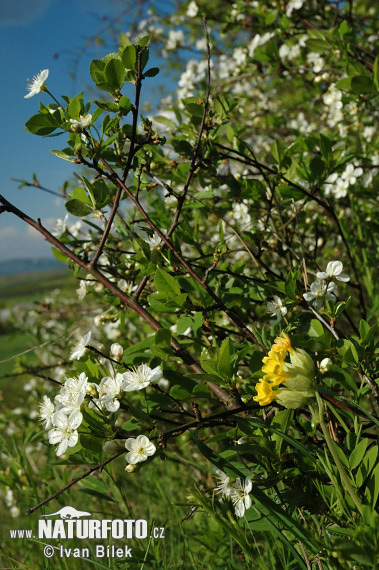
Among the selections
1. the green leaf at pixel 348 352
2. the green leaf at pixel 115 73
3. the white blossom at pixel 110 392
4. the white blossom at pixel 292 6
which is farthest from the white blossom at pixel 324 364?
the white blossom at pixel 292 6

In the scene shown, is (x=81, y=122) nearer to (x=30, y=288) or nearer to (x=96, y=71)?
(x=96, y=71)

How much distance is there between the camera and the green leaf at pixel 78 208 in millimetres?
1074

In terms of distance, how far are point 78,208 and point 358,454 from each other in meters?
0.78

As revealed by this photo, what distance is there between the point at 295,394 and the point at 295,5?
1.89 metres

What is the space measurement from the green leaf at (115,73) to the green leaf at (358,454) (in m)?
0.86

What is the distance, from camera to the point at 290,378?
0.73 m

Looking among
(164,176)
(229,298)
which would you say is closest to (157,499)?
(229,298)

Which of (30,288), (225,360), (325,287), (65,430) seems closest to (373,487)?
(225,360)

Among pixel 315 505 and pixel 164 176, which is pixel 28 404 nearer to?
pixel 164 176

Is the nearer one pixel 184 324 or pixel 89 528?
pixel 184 324

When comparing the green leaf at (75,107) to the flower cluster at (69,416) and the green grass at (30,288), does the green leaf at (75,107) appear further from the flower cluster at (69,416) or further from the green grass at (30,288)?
the green grass at (30,288)

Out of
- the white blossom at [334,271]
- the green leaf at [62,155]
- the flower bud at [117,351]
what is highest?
the green leaf at [62,155]

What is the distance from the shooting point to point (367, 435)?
1.06m

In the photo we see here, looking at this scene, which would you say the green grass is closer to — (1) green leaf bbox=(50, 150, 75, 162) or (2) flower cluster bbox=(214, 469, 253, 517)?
(1) green leaf bbox=(50, 150, 75, 162)
